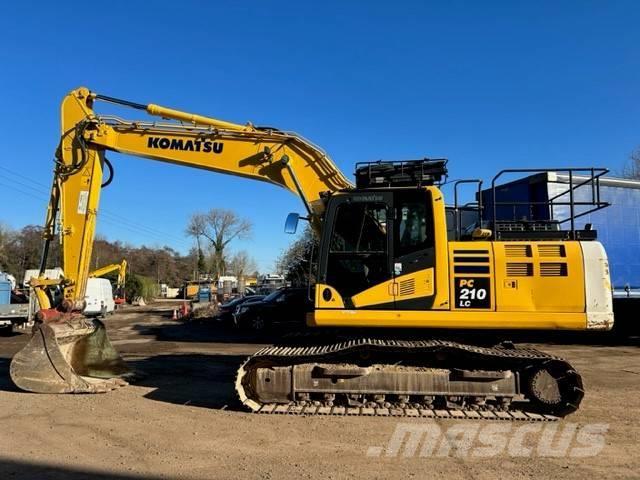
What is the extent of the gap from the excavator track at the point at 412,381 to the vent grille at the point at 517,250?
1320 millimetres

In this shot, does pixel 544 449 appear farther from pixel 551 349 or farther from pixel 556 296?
pixel 551 349

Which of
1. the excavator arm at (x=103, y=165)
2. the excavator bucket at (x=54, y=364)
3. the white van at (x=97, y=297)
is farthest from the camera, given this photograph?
the white van at (x=97, y=297)

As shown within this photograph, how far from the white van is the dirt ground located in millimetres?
19383

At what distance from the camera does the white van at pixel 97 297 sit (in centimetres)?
2795

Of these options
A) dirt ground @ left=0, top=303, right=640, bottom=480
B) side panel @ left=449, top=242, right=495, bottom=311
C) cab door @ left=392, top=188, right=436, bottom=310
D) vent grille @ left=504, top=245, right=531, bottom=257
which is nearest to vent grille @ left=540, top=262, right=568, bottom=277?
vent grille @ left=504, top=245, right=531, bottom=257

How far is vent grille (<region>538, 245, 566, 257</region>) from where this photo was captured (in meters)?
6.96

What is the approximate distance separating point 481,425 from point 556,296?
194cm

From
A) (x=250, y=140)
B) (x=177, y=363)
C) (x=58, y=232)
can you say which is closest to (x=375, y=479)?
(x=250, y=140)

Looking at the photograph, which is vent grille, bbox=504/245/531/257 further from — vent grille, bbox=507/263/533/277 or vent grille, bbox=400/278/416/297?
vent grille, bbox=400/278/416/297

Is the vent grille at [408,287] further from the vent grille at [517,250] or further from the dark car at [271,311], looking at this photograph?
the dark car at [271,311]

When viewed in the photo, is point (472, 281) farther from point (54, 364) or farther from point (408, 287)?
point (54, 364)

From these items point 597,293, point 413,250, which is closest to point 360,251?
point 413,250

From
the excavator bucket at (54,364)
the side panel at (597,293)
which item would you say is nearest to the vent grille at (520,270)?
the side panel at (597,293)

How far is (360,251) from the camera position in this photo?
714 cm
